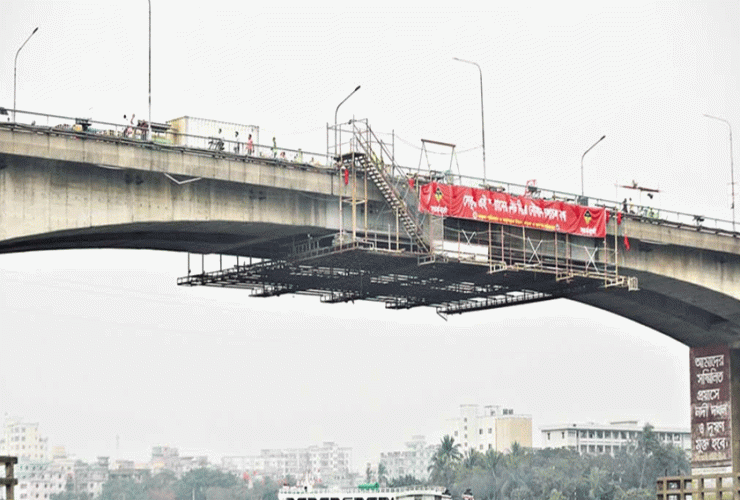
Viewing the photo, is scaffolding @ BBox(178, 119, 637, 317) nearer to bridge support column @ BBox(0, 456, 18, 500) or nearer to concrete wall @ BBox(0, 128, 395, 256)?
concrete wall @ BBox(0, 128, 395, 256)

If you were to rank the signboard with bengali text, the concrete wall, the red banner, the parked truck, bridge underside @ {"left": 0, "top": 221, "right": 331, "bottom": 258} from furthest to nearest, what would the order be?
the signboard with bengali text → the red banner → the parked truck → bridge underside @ {"left": 0, "top": 221, "right": 331, "bottom": 258} → the concrete wall

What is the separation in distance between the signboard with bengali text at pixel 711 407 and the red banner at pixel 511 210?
18.8 meters

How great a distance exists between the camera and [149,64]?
2413 inches

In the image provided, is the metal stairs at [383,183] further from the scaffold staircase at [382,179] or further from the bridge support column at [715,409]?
the bridge support column at [715,409]

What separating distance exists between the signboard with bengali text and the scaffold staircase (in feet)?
101

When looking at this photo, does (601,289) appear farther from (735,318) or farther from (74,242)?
(74,242)

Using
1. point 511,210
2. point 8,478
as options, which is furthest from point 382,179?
point 8,478

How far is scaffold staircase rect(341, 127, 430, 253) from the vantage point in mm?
66000

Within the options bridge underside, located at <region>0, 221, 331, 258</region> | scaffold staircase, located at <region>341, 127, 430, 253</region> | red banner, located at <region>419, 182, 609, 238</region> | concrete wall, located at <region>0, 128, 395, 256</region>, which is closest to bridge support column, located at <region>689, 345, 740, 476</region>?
red banner, located at <region>419, 182, 609, 238</region>

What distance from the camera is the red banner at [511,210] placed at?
67375 mm

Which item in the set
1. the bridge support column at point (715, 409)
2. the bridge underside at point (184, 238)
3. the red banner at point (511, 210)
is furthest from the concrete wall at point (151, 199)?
the bridge support column at point (715, 409)

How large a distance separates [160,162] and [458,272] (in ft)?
62.0

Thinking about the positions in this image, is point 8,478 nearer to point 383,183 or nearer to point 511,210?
point 383,183

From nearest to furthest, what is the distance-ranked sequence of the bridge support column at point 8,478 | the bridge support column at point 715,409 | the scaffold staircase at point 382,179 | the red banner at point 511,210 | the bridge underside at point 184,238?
the bridge support column at point 8,478 → the bridge underside at point 184,238 → the scaffold staircase at point 382,179 → the red banner at point 511,210 → the bridge support column at point 715,409
